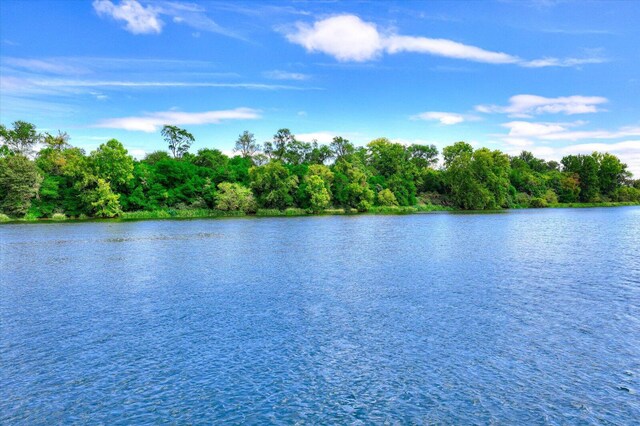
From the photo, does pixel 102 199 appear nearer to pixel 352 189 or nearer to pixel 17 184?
pixel 17 184

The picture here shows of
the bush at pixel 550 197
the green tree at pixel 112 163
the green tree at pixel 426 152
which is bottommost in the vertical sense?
the bush at pixel 550 197

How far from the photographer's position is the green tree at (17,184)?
90.9m

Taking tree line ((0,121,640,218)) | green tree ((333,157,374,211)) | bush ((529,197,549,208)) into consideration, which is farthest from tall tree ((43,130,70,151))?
bush ((529,197,549,208))

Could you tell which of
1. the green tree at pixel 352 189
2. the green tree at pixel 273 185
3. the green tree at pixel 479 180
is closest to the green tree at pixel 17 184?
the green tree at pixel 273 185

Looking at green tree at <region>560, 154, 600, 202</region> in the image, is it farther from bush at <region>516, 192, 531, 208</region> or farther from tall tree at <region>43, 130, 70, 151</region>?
tall tree at <region>43, 130, 70, 151</region>

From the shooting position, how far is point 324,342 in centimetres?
1566

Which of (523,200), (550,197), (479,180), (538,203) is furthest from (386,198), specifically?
(550,197)

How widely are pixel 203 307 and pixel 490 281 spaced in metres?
16.1

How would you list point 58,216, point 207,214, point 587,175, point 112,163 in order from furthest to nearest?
point 587,175, point 207,214, point 112,163, point 58,216

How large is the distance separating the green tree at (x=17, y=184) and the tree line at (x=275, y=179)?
0.68ft

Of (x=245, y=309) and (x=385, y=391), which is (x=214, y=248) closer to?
(x=245, y=309)

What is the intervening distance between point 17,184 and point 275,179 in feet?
184

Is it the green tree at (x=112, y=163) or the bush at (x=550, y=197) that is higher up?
the green tree at (x=112, y=163)

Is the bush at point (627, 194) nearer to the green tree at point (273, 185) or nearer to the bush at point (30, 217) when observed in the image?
the green tree at point (273, 185)
